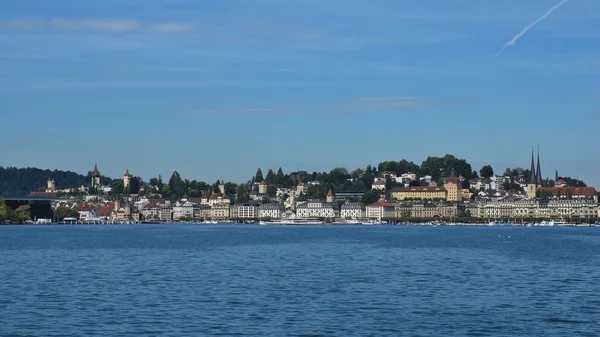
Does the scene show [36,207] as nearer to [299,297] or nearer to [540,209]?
[540,209]

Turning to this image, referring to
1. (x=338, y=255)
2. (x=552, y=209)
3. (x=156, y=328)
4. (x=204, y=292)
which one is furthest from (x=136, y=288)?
(x=552, y=209)

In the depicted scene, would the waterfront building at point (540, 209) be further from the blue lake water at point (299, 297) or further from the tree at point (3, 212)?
the blue lake water at point (299, 297)

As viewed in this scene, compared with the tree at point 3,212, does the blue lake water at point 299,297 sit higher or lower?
lower

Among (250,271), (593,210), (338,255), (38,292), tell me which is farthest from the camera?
(593,210)

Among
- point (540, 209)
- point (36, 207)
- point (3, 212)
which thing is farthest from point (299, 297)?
point (36, 207)

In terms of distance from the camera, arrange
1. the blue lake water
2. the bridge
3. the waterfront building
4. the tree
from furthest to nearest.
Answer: the waterfront building → the bridge → the tree → the blue lake water

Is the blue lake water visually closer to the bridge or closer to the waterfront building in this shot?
the bridge

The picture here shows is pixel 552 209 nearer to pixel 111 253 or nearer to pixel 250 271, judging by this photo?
pixel 111 253

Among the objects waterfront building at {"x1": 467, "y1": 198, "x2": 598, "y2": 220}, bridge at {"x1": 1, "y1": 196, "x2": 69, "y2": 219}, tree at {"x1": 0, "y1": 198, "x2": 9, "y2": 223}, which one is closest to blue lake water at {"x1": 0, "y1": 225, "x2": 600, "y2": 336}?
tree at {"x1": 0, "y1": 198, "x2": 9, "y2": 223}

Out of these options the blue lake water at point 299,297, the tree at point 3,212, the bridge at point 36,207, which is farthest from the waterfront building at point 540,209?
the blue lake water at point 299,297

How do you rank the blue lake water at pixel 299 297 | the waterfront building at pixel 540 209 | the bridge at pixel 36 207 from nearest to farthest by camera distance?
the blue lake water at pixel 299 297, the bridge at pixel 36 207, the waterfront building at pixel 540 209

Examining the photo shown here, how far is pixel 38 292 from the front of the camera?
32.6 meters

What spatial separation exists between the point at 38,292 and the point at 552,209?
167 metres

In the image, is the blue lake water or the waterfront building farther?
the waterfront building
